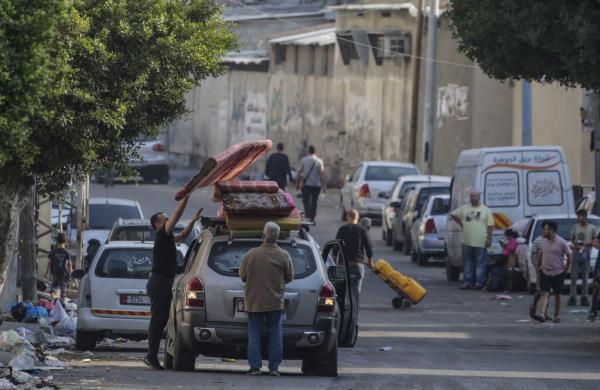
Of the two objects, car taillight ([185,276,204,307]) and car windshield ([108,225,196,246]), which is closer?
car taillight ([185,276,204,307])

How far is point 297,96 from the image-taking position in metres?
59.7

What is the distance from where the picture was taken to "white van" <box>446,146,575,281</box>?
29156mm

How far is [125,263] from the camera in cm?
1961

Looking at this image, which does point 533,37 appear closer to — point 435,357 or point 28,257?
point 435,357

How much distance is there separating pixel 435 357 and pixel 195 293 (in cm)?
410

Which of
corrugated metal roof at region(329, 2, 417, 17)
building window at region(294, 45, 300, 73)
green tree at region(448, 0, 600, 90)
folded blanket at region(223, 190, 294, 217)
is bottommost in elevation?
folded blanket at region(223, 190, 294, 217)

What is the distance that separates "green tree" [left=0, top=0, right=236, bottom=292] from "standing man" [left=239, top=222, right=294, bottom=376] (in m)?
2.08

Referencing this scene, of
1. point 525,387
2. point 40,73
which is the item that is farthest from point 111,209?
point 40,73

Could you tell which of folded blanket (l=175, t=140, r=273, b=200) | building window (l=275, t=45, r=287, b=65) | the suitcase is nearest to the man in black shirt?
the suitcase

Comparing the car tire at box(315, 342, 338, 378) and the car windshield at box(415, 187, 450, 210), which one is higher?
the car windshield at box(415, 187, 450, 210)

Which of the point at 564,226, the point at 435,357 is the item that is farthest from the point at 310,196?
the point at 435,357

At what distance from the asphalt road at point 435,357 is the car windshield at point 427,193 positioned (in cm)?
564

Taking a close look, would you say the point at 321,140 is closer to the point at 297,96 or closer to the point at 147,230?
the point at 297,96

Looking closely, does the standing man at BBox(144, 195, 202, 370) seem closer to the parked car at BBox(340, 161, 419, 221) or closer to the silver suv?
the silver suv
